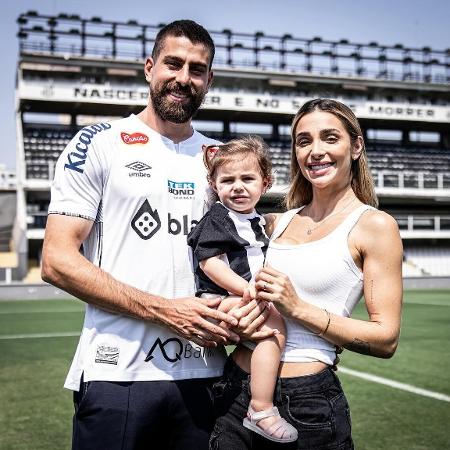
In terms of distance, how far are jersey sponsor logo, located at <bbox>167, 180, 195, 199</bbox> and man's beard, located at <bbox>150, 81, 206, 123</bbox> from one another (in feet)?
0.95

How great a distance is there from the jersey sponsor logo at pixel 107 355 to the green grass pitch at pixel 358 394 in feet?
9.53

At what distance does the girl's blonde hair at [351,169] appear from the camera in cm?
270

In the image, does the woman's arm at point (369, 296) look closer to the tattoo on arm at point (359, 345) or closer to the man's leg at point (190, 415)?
the tattoo on arm at point (359, 345)

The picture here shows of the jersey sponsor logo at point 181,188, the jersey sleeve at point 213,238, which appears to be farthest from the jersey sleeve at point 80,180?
the jersey sleeve at point 213,238

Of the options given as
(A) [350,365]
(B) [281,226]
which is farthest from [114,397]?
(A) [350,365]

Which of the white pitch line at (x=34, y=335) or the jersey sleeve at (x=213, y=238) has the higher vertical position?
the jersey sleeve at (x=213, y=238)

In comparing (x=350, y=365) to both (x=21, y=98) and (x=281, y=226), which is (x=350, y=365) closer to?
(x=281, y=226)

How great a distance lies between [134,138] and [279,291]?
101cm

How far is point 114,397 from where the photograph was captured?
2752mm

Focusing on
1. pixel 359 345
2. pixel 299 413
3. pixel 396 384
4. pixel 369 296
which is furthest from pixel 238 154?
pixel 396 384

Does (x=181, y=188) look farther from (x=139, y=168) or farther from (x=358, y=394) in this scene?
(x=358, y=394)

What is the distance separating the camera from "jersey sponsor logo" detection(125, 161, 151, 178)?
2861mm

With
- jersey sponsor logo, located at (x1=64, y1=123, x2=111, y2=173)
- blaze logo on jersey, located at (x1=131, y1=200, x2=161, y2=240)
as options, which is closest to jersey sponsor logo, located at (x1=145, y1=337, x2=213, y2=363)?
blaze logo on jersey, located at (x1=131, y1=200, x2=161, y2=240)

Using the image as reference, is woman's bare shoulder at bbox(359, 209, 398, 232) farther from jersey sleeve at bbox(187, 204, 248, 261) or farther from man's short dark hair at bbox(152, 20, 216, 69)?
man's short dark hair at bbox(152, 20, 216, 69)
